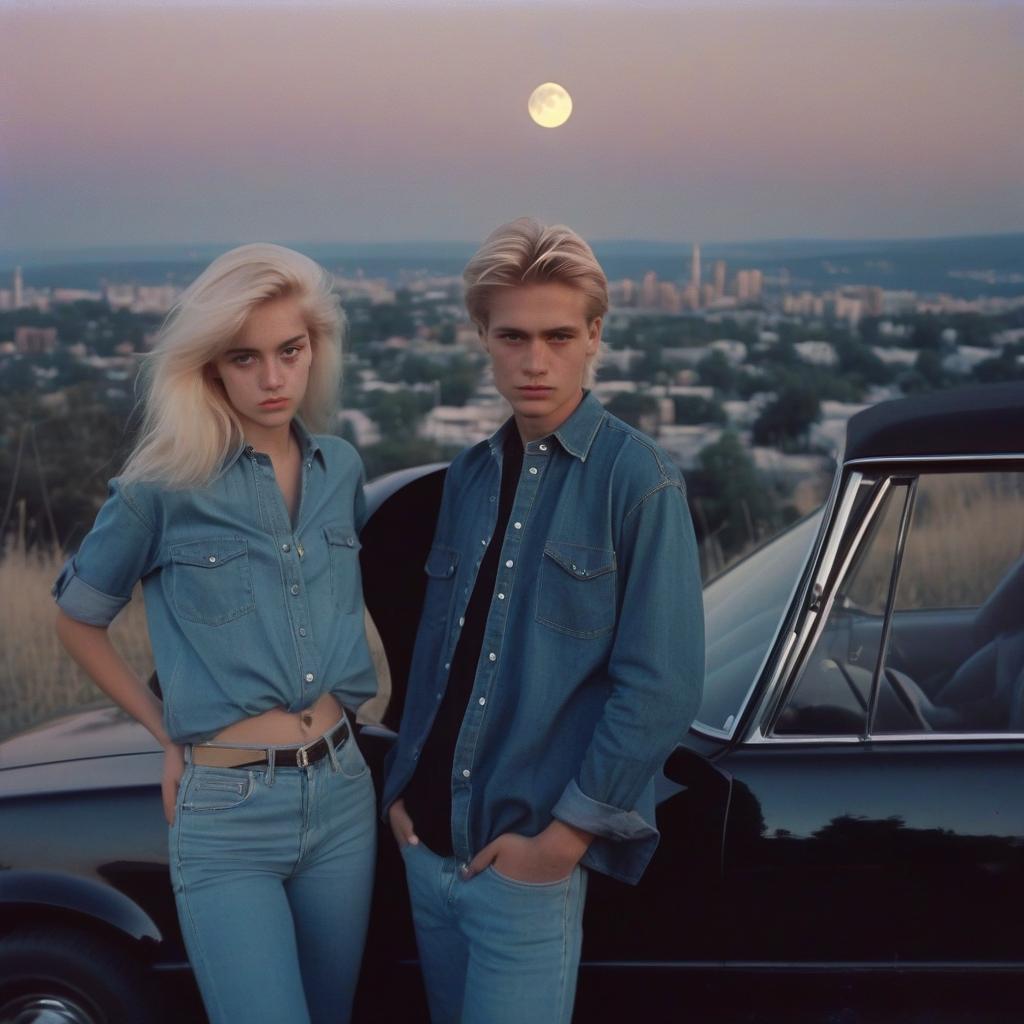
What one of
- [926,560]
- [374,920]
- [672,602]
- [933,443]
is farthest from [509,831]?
[926,560]

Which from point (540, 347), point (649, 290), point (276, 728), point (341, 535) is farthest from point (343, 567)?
point (649, 290)

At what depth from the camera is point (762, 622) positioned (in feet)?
8.91

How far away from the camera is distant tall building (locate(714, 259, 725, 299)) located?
91.2 ft

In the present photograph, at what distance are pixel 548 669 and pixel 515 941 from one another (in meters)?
0.41

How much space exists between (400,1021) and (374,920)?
217 millimetres

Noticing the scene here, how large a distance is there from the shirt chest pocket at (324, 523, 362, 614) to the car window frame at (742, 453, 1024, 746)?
2.54ft

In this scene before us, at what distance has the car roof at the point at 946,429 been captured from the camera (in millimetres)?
2402

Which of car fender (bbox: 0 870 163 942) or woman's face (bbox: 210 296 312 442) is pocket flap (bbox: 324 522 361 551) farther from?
car fender (bbox: 0 870 163 942)

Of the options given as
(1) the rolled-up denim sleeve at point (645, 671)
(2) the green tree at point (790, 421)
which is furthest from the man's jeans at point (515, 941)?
(2) the green tree at point (790, 421)

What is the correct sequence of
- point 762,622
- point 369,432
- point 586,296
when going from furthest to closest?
point 369,432
point 762,622
point 586,296

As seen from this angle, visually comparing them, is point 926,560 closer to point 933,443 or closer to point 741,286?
point 933,443

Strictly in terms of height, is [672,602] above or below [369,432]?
above

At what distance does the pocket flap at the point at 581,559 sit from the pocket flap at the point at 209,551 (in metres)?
0.52

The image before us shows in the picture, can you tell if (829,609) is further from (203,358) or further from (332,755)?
(203,358)
